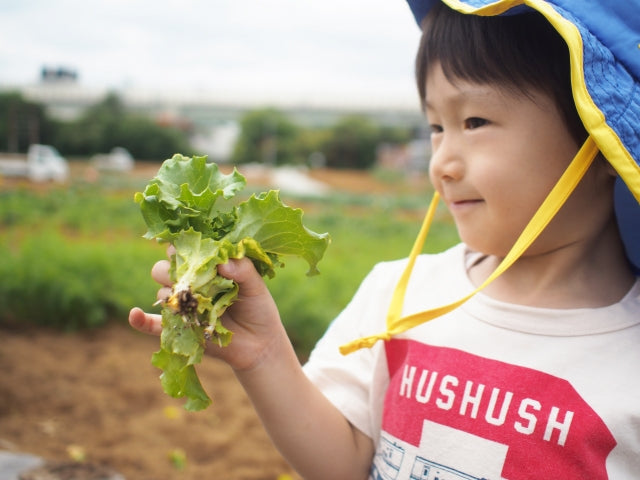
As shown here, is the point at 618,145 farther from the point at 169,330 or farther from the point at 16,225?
the point at 16,225

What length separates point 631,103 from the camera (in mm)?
1150

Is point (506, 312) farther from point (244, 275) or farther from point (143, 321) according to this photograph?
point (143, 321)

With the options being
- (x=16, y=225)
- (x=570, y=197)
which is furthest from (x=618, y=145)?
(x=16, y=225)

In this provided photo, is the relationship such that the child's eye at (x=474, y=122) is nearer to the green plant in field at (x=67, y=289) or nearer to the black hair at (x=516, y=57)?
the black hair at (x=516, y=57)

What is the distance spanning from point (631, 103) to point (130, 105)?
23334 millimetres

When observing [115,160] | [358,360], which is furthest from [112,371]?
[115,160]

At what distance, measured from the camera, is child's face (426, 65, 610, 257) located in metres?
1.27

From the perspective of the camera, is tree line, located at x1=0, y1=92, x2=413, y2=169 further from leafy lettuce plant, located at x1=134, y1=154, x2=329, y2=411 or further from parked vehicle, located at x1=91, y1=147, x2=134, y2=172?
leafy lettuce plant, located at x1=134, y1=154, x2=329, y2=411

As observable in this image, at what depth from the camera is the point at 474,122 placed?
51.9 inches

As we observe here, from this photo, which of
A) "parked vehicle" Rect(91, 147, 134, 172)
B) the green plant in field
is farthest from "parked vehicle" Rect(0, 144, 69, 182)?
the green plant in field

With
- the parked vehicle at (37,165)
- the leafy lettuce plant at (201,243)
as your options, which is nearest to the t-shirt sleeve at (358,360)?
the leafy lettuce plant at (201,243)

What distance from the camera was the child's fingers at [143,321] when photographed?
1171mm

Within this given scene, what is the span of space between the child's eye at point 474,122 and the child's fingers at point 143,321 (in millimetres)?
771

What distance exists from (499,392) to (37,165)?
60.4ft
